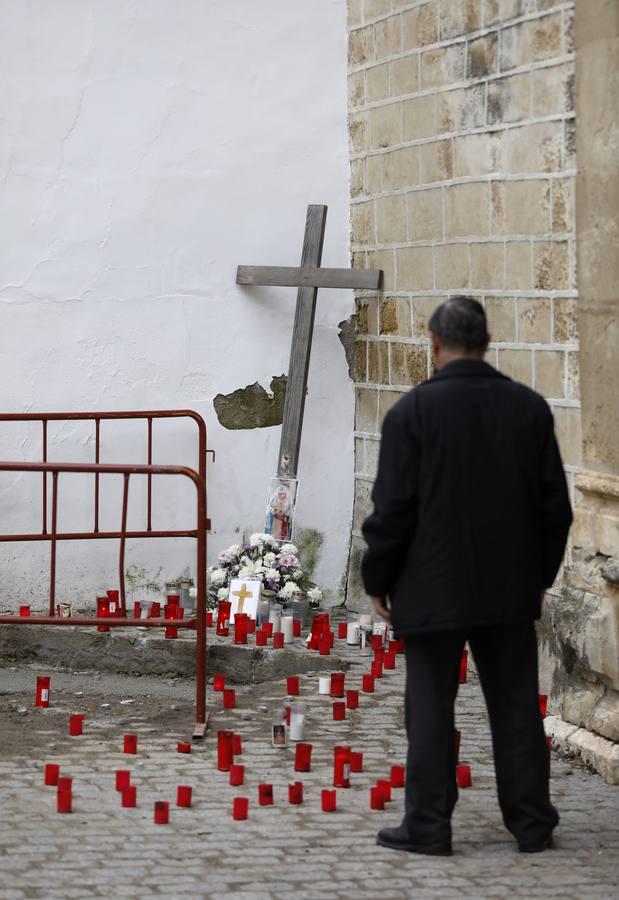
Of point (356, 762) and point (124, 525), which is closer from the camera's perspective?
point (356, 762)

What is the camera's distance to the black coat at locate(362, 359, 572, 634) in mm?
4547

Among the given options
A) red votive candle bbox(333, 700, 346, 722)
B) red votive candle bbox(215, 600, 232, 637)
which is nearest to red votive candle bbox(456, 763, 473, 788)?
red votive candle bbox(333, 700, 346, 722)

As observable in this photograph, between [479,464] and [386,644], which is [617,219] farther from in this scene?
[386,644]

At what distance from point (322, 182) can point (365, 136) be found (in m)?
0.39

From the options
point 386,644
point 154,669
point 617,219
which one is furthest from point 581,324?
point 154,669

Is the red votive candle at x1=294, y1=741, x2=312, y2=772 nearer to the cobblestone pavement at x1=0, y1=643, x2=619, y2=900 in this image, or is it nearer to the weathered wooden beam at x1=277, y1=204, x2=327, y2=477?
the cobblestone pavement at x1=0, y1=643, x2=619, y2=900

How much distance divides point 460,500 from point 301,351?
4.28m

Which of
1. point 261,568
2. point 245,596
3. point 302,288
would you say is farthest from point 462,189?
point 245,596

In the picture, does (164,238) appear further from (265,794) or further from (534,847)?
(534,847)

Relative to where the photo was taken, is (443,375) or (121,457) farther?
(121,457)

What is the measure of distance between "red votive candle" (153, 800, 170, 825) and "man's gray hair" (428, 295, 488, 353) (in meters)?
1.81

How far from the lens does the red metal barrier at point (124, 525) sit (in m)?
6.24

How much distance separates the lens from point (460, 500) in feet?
14.9

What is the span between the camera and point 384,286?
28.5 feet
